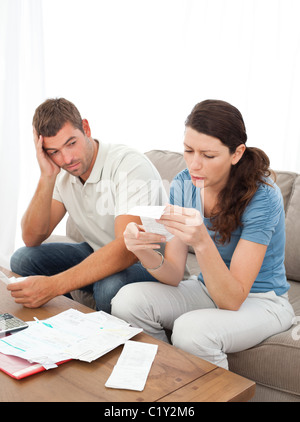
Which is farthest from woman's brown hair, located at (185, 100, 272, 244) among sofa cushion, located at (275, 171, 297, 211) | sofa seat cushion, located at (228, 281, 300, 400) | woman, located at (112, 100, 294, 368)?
sofa cushion, located at (275, 171, 297, 211)

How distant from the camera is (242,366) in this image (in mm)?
1467

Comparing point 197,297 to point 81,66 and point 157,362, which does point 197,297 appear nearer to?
point 157,362

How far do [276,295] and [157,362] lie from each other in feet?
1.84

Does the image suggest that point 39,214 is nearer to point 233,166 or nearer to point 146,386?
point 233,166

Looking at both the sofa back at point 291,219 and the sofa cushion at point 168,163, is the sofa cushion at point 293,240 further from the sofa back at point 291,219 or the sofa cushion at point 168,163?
the sofa cushion at point 168,163

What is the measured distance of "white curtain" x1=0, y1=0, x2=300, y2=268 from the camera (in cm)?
275

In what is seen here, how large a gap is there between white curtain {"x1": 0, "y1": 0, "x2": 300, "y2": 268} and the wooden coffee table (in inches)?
72.7

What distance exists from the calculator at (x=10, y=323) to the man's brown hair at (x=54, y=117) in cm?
74

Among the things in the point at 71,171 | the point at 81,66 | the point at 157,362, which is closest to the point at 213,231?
the point at 157,362

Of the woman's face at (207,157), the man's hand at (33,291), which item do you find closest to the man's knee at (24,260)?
the man's hand at (33,291)

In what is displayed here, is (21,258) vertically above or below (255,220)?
below

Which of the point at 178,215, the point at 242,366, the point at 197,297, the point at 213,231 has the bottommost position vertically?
the point at 242,366

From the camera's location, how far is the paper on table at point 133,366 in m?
1.05

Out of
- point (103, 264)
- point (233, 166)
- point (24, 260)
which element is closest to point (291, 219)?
point (233, 166)
